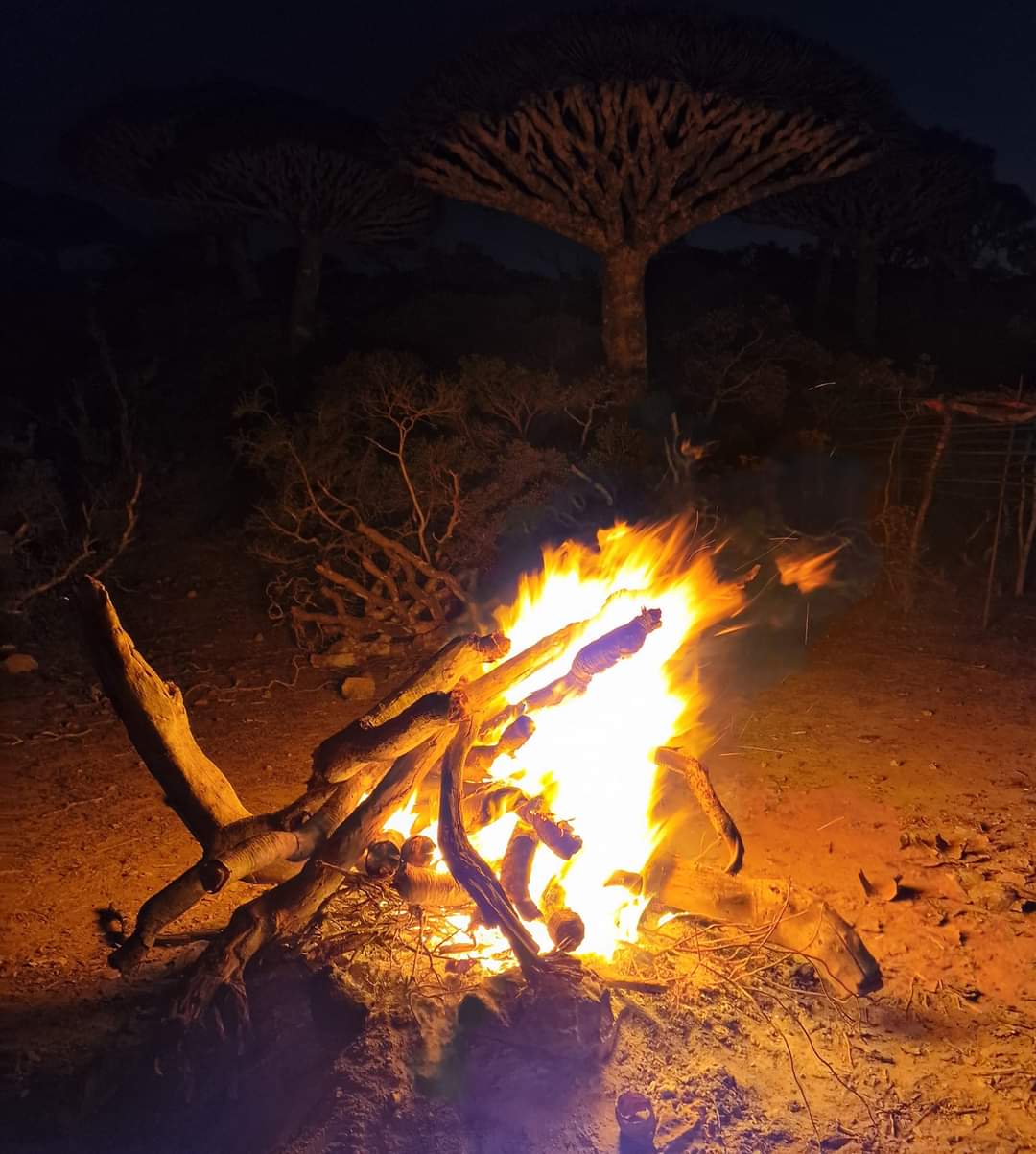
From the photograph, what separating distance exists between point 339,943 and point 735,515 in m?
6.57

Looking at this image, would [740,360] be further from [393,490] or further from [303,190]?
[303,190]

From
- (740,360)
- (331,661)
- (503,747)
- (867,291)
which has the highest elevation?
(867,291)

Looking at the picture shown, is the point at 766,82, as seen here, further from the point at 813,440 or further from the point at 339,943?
the point at 339,943

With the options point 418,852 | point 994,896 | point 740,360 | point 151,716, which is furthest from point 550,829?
point 740,360

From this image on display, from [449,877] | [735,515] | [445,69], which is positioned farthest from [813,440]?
[449,877]

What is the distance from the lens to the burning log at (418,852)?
3.24m

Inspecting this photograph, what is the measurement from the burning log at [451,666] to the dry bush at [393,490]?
3.98m

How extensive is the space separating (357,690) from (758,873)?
340 cm

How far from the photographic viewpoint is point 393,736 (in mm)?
3117

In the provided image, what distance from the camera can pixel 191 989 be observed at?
269 centimetres

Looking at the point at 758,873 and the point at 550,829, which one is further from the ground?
the point at 550,829

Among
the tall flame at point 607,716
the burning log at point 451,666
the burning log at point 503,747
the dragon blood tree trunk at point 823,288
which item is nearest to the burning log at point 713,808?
the tall flame at point 607,716

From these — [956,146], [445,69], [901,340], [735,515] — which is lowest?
[735,515]

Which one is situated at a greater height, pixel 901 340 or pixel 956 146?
pixel 956 146
